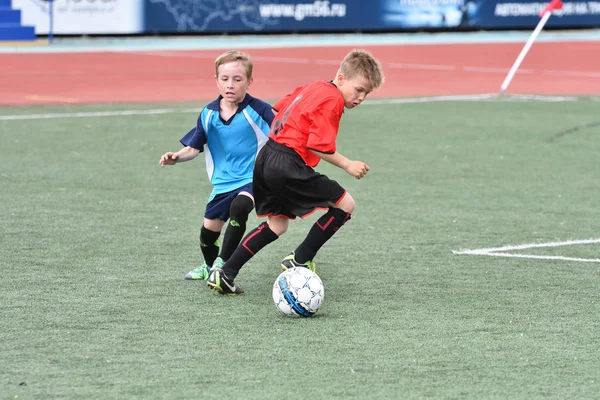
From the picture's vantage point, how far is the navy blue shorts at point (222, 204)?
6.36 meters

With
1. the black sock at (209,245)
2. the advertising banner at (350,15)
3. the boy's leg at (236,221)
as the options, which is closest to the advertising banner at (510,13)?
the advertising banner at (350,15)

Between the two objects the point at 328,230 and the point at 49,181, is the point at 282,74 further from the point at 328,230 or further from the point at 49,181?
the point at 328,230

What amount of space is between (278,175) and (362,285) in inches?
36.6

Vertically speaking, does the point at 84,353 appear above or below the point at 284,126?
below

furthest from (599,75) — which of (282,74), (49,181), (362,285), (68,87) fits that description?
(362,285)

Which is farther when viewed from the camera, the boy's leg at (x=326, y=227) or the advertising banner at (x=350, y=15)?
the advertising banner at (x=350, y=15)

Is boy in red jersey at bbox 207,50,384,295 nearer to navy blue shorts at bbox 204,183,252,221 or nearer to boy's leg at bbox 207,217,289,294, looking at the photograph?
boy's leg at bbox 207,217,289,294

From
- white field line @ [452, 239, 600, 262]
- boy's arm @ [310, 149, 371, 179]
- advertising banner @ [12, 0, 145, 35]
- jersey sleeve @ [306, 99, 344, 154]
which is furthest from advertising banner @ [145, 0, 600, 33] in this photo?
boy's arm @ [310, 149, 371, 179]

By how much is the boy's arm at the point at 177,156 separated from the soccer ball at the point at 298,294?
1001 millimetres

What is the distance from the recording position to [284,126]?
5.86 meters

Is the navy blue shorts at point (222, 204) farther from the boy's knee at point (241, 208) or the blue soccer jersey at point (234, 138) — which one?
the boy's knee at point (241, 208)

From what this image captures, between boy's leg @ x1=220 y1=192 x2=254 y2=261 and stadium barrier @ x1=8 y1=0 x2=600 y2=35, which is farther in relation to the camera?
stadium barrier @ x1=8 y1=0 x2=600 y2=35

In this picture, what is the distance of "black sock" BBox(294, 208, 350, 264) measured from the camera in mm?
5977

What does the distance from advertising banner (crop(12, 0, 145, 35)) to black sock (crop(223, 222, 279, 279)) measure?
2044cm
